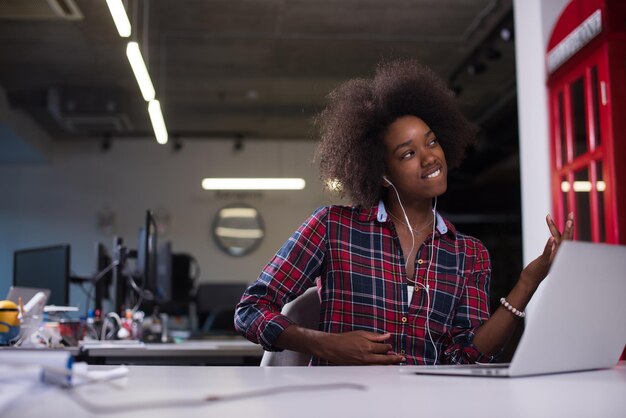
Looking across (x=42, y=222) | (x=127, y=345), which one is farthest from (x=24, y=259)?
(x=42, y=222)

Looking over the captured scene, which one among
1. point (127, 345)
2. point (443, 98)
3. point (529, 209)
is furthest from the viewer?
point (529, 209)

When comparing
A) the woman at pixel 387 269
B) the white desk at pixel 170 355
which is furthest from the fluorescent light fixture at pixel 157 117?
the woman at pixel 387 269

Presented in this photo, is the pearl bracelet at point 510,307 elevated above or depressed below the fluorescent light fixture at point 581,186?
below

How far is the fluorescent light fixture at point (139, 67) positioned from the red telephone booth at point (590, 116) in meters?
2.49

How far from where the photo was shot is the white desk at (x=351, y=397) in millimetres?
815

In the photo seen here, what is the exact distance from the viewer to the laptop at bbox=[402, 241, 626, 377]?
115 cm

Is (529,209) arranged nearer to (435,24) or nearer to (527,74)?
(527,74)

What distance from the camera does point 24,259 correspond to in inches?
162

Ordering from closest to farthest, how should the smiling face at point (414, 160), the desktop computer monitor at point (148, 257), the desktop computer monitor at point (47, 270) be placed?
the smiling face at point (414, 160), the desktop computer monitor at point (47, 270), the desktop computer monitor at point (148, 257)

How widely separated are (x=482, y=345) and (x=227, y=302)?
7.83 meters

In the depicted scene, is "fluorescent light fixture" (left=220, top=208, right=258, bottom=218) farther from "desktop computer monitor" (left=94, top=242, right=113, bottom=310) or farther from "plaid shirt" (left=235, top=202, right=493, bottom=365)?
"plaid shirt" (left=235, top=202, right=493, bottom=365)

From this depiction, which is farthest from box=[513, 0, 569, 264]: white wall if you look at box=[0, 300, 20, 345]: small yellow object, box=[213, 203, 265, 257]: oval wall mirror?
box=[213, 203, 265, 257]: oval wall mirror

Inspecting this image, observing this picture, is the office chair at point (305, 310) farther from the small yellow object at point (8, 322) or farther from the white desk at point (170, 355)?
the white desk at point (170, 355)

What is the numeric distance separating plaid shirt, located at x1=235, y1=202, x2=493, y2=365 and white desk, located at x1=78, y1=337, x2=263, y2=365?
132cm
